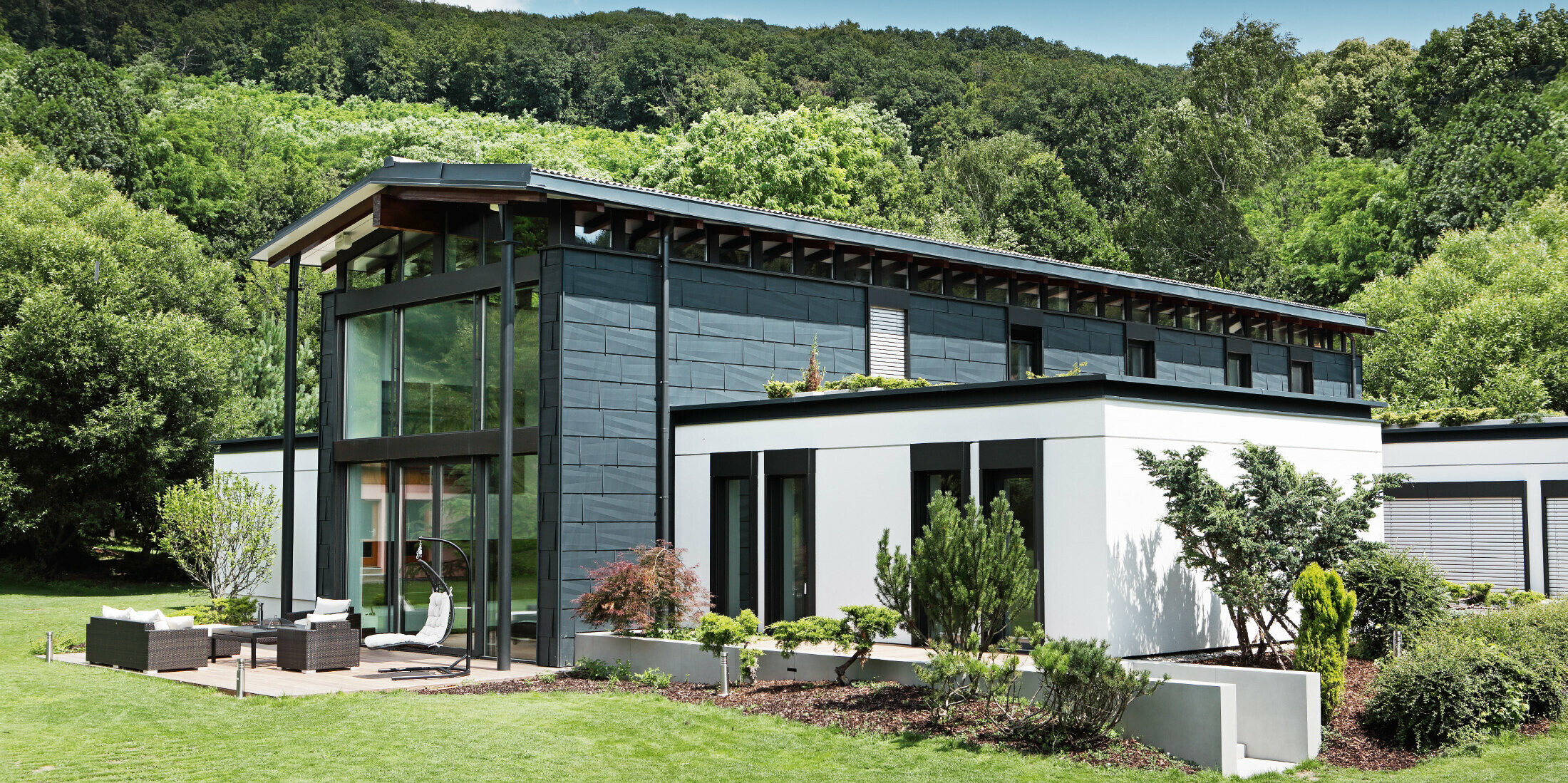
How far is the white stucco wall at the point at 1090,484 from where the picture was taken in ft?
38.7

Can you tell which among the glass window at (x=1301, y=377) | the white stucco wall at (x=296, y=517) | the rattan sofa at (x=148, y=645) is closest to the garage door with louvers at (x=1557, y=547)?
the glass window at (x=1301, y=377)

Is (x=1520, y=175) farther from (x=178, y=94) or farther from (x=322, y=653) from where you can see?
(x=178, y=94)

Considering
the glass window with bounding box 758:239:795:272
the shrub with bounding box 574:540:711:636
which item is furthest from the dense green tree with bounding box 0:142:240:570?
the shrub with bounding box 574:540:711:636

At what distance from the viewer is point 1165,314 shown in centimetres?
2288

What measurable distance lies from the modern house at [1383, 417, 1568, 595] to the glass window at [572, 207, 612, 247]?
1202 cm

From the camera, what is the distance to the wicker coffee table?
15336mm

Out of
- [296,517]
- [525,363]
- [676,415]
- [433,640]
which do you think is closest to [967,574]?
[676,415]

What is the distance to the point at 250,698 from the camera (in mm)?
12391

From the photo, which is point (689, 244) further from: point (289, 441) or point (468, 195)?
point (289, 441)

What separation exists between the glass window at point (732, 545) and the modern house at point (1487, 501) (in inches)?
375

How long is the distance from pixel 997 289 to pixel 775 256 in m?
4.76

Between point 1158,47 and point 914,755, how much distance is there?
240 ft

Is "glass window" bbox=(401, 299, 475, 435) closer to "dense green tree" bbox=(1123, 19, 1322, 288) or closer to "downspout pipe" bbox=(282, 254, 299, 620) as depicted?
"downspout pipe" bbox=(282, 254, 299, 620)

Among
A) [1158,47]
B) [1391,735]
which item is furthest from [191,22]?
[1391,735]
